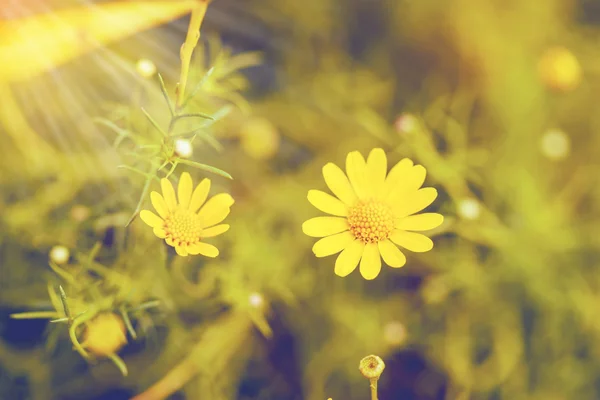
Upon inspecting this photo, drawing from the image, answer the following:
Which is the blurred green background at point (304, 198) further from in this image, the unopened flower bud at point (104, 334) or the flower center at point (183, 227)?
the flower center at point (183, 227)

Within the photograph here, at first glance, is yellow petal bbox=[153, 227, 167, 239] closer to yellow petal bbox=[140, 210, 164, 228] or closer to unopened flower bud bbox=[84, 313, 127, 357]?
yellow petal bbox=[140, 210, 164, 228]

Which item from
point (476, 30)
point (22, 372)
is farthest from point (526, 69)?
point (22, 372)

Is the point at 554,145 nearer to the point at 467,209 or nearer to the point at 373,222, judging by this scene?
the point at 467,209

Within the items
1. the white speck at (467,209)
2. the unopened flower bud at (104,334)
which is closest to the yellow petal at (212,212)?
the unopened flower bud at (104,334)

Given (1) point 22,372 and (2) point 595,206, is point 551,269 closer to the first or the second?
(2) point 595,206

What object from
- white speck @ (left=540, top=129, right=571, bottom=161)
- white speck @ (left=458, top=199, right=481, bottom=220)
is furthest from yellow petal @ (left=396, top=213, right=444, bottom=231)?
white speck @ (left=540, top=129, right=571, bottom=161)

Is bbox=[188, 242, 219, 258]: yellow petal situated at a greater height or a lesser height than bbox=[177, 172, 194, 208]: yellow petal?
lesser
